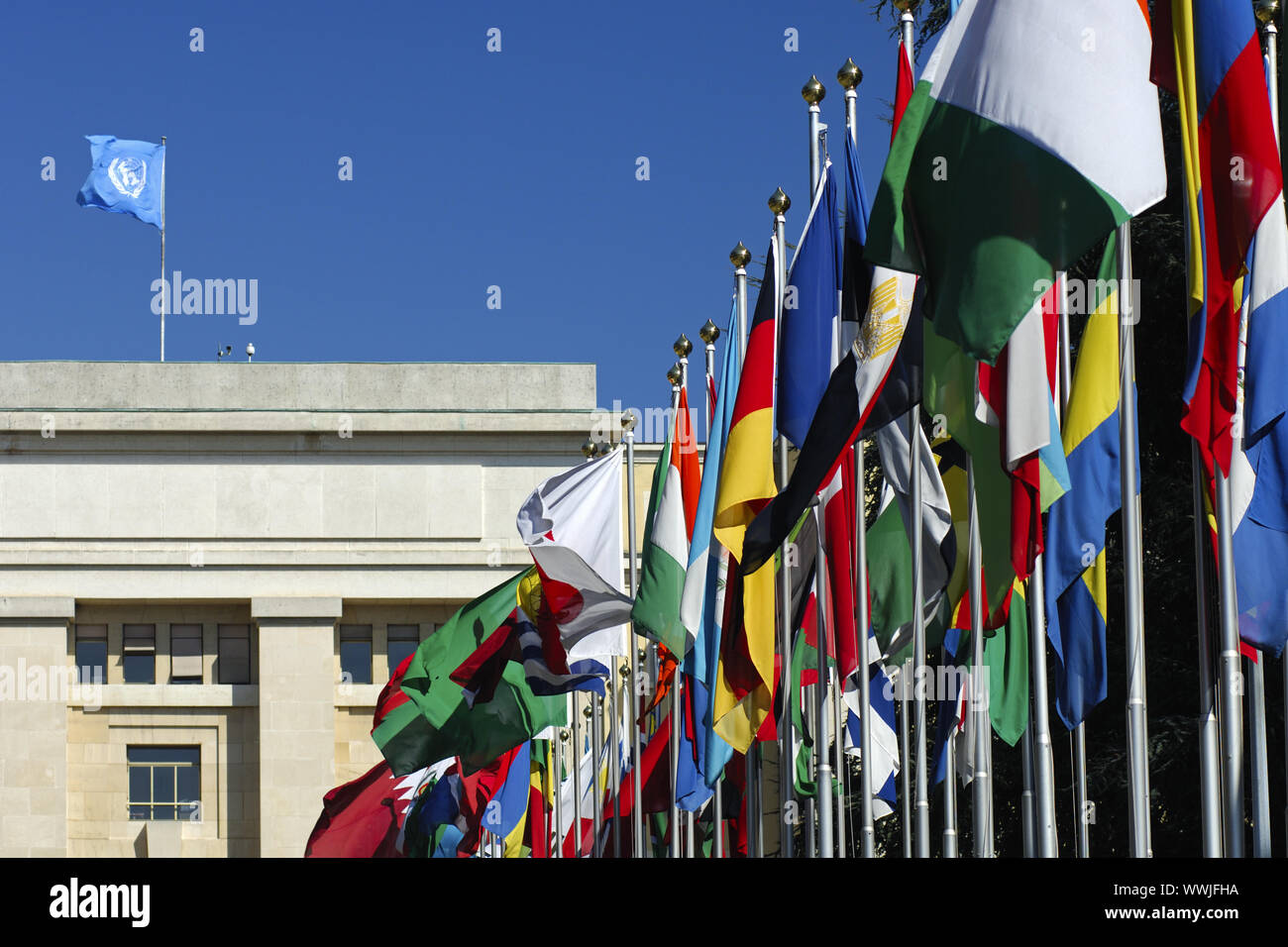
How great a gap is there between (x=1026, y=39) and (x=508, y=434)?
3763 cm

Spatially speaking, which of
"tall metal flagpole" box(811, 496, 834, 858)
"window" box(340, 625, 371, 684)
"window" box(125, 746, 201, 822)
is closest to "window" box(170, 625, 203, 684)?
"window" box(125, 746, 201, 822)

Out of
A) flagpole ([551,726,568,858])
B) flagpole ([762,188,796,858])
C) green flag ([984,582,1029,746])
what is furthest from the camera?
flagpole ([551,726,568,858])

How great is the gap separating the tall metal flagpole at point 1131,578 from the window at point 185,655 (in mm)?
36844

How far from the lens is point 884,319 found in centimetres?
1314

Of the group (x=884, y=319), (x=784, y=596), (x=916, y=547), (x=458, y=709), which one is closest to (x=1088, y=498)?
(x=916, y=547)

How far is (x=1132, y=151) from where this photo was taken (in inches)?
418

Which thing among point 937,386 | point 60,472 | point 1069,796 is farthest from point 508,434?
point 937,386

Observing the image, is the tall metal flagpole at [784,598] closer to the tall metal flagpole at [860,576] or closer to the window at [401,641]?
the tall metal flagpole at [860,576]

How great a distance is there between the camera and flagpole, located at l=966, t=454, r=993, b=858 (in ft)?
43.5

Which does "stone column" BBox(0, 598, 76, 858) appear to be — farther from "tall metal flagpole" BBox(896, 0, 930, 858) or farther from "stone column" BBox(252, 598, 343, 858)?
"tall metal flagpole" BBox(896, 0, 930, 858)

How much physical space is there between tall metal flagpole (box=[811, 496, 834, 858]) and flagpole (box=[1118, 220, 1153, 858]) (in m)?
3.34

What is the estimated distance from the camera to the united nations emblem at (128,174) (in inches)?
1831
